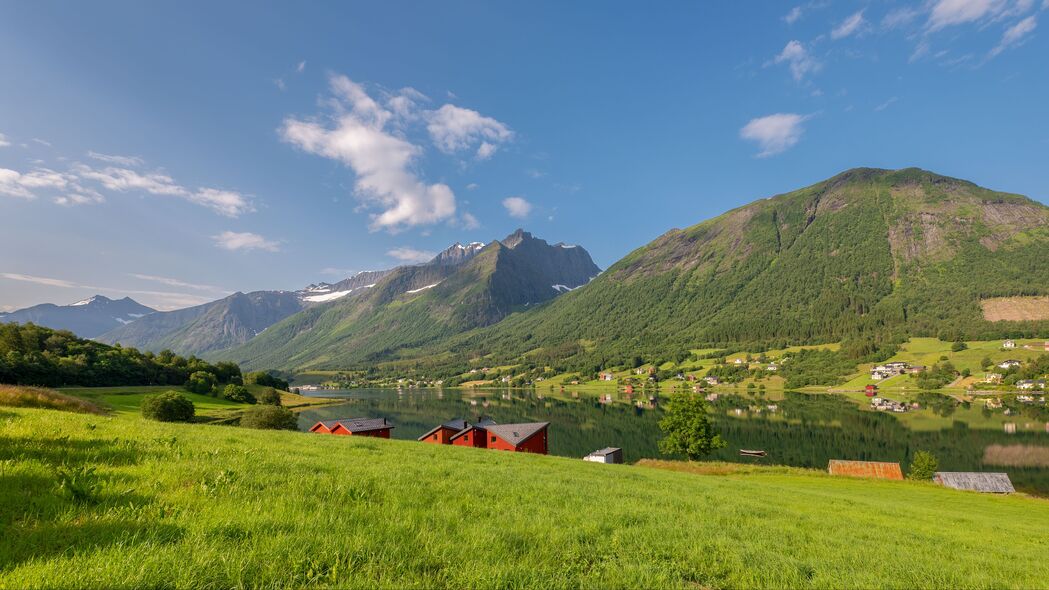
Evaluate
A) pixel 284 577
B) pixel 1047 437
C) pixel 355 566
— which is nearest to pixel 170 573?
pixel 284 577

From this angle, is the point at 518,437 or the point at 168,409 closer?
the point at 168,409

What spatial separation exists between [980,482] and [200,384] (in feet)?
563

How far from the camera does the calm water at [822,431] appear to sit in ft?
269

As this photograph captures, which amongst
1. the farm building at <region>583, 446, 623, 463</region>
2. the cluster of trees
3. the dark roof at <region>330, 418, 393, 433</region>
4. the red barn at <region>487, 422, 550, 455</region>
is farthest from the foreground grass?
the cluster of trees

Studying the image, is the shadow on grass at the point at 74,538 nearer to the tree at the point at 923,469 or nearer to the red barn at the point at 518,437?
the red barn at the point at 518,437

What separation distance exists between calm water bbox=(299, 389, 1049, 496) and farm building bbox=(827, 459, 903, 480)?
50.2ft

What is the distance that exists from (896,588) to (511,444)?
64620mm

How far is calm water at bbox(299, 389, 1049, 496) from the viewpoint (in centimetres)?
8194

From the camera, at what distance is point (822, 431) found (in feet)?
362

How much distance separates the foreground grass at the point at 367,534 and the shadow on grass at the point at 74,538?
0.02 meters

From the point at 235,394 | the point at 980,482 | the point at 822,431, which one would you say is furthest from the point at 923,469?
the point at 235,394

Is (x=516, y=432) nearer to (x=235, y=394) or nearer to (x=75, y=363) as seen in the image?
(x=235, y=394)

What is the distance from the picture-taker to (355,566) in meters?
→ 5.64

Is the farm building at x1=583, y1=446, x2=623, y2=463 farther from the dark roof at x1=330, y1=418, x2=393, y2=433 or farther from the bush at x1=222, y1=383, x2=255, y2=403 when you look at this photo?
the bush at x1=222, y1=383, x2=255, y2=403
